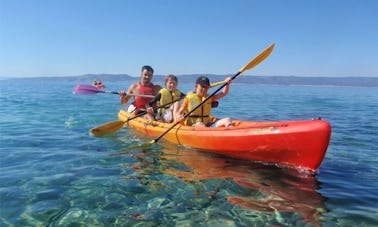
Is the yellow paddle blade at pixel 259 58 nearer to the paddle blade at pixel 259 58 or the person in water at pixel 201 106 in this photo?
the paddle blade at pixel 259 58

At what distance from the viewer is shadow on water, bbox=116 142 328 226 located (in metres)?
4.46

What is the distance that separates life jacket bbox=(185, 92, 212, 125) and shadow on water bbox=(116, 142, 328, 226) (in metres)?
0.75

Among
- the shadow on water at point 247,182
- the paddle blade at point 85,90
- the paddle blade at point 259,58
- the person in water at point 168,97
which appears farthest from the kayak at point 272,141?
the paddle blade at point 85,90

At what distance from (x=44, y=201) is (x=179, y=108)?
14.8 ft

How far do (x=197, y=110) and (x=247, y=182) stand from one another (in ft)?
9.04

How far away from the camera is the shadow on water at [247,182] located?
14.6 ft

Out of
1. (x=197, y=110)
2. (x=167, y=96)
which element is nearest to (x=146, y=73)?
(x=167, y=96)

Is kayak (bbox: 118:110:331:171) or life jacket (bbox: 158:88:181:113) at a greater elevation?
life jacket (bbox: 158:88:181:113)

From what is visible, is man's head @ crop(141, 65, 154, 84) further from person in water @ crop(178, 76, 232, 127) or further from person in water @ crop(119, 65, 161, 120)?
person in water @ crop(178, 76, 232, 127)

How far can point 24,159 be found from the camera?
6734 mm

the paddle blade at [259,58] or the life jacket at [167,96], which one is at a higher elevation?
the paddle blade at [259,58]

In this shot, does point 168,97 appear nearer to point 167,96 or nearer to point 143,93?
point 167,96

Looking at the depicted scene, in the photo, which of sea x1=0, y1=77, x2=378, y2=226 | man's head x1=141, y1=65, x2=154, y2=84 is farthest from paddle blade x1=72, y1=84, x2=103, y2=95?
sea x1=0, y1=77, x2=378, y2=226

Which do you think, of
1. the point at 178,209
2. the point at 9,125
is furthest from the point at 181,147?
the point at 9,125
